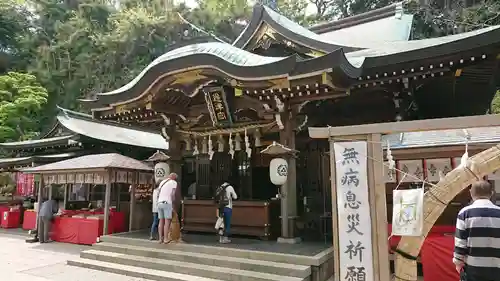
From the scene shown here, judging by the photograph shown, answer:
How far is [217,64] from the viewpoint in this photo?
7.70 m

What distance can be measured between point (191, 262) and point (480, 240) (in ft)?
18.0

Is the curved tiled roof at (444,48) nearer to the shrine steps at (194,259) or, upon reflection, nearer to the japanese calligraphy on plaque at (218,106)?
the japanese calligraphy on plaque at (218,106)

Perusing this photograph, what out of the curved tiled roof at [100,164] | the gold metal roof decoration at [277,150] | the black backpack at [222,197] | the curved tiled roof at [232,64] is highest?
the curved tiled roof at [232,64]

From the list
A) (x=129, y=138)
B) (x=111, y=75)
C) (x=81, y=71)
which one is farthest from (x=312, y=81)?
(x=81, y=71)

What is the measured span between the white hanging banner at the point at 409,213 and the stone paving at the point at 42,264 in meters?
5.24

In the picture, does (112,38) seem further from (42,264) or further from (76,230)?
(42,264)

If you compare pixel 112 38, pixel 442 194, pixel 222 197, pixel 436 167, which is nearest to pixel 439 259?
pixel 436 167

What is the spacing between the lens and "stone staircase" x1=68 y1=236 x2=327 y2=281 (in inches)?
243

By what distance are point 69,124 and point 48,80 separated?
16.4m

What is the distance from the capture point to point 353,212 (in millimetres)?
3984

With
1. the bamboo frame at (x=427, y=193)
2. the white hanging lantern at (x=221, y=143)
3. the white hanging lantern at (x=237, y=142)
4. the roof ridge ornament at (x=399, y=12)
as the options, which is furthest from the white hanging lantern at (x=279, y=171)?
the roof ridge ornament at (x=399, y=12)

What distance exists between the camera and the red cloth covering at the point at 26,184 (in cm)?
1602

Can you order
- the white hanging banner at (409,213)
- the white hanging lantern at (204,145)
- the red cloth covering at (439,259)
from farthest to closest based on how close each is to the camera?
the white hanging lantern at (204,145) < the red cloth covering at (439,259) < the white hanging banner at (409,213)

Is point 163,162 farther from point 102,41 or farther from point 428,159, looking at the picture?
point 102,41
